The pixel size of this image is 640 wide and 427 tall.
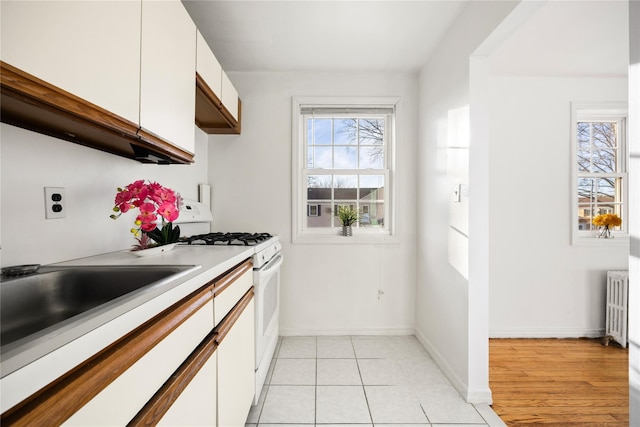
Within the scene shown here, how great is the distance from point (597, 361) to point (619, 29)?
2517mm

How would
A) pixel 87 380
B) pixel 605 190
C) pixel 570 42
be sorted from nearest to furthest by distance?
pixel 87 380 → pixel 570 42 → pixel 605 190

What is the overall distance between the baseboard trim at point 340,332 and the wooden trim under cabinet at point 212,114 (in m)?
1.95

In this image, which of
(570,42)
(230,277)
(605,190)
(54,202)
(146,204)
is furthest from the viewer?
(605,190)

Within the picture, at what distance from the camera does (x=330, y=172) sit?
9.92ft

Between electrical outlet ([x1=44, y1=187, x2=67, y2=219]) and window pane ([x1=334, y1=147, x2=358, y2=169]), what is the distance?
2.24 metres

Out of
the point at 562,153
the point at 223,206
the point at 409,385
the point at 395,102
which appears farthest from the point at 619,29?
the point at 223,206

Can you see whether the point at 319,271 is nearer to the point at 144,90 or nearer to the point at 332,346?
the point at 332,346

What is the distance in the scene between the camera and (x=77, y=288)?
1.08 metres

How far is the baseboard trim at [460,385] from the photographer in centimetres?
184

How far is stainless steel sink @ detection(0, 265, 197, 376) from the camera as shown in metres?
0.87

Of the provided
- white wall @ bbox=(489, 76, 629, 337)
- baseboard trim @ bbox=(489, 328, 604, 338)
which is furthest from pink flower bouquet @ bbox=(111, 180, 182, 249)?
baseboard trim @ bbox=(489, 328, 604, 338)

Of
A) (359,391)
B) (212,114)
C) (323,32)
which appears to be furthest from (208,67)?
(359,391)

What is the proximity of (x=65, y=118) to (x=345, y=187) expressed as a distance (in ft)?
7.79

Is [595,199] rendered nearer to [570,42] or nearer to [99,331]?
[570,42]
